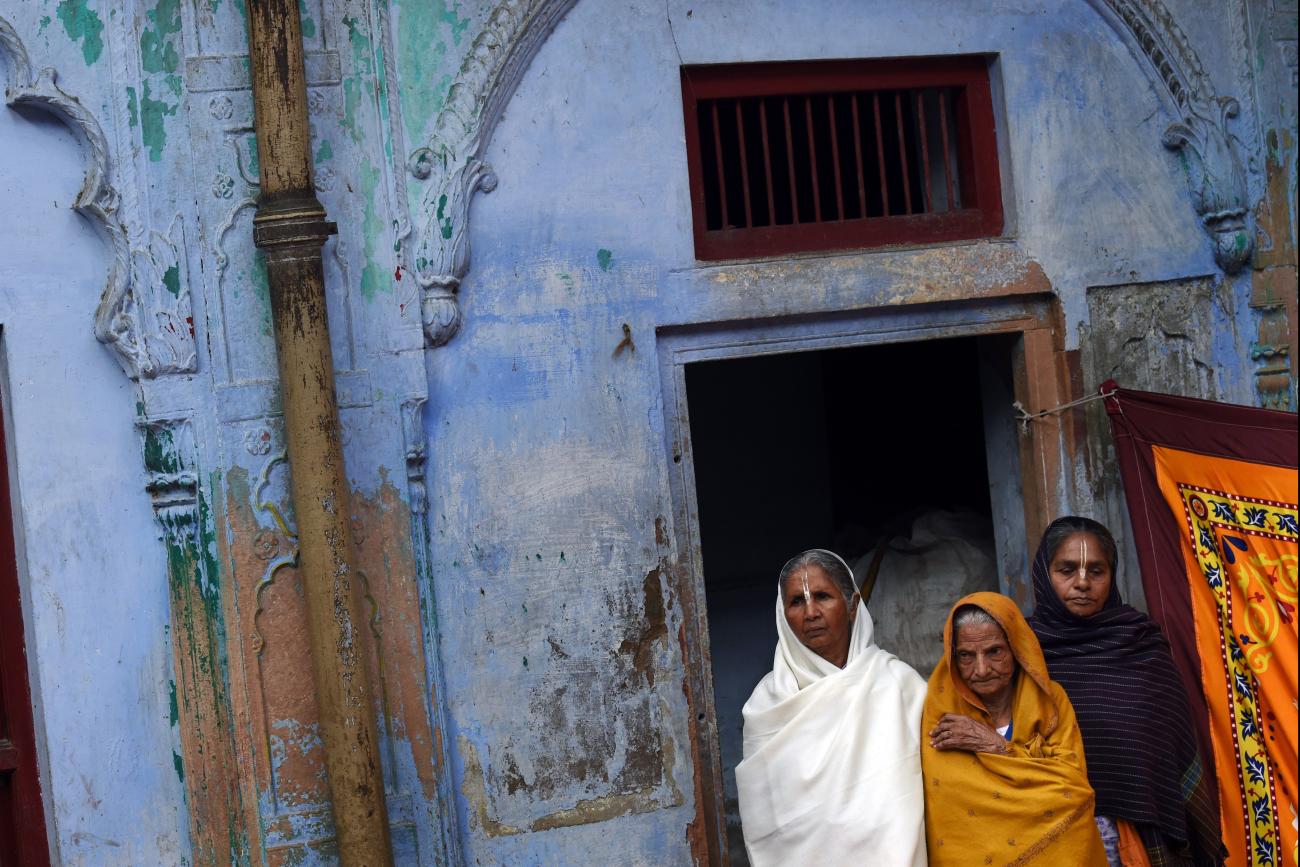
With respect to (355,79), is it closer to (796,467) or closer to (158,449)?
(158,449)

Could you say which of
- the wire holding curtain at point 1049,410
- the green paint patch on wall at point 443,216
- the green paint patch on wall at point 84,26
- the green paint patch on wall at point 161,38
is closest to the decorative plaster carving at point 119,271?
the green paint patch on wall at point 84,26

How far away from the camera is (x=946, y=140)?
5.30 meters

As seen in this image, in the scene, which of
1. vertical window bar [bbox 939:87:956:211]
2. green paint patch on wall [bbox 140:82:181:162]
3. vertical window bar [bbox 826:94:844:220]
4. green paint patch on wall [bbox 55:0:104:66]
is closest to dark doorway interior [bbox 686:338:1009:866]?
vertical window bar [bbox 939:87:956:211]

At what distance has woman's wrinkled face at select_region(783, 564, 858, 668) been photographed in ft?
13.0

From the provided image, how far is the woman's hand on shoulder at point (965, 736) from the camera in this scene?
146 inches

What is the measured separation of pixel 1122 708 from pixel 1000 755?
24.2 inches

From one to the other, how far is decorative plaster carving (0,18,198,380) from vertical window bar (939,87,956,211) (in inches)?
108

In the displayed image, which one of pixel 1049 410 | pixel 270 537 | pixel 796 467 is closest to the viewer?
pixel 270 537

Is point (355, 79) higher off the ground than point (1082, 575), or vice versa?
point (355, 79)

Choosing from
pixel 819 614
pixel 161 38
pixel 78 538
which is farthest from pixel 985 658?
pixel 161 38

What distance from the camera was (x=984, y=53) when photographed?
5176 millimetres

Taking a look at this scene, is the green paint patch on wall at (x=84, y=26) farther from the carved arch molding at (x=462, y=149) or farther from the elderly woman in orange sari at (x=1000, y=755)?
the elderly woman in orange sari at (x=1000, y=755)

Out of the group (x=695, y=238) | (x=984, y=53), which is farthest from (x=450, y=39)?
(x=984, y=53)

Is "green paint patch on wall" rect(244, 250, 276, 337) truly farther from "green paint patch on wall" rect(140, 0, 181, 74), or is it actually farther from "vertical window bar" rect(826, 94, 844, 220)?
"vertical window bar" rect(826, 94, 844, 220)
